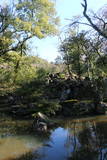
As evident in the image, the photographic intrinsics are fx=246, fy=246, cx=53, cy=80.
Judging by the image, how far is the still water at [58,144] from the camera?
8.91 metres

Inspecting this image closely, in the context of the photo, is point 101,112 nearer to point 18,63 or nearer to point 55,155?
point 18,63

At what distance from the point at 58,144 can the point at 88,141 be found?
1.32 m

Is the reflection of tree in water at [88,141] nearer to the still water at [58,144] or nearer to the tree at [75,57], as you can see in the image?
the still water at [58,144]

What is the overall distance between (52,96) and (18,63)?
6.23 m

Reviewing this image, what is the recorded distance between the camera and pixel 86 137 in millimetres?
11297

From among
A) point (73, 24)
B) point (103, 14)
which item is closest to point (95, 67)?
point (103, 14)

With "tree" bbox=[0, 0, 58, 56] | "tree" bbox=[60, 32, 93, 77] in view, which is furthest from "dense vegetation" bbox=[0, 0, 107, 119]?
"tree" bbox=[60, 32, 93, 77]

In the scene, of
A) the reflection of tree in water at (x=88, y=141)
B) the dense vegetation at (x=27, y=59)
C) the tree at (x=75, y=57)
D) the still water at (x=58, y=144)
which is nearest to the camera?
the reflection of tree in water at (x=88, y=141)

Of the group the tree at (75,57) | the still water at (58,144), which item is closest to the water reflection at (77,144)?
the still water at (58,144)

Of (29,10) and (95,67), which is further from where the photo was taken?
(95,67)

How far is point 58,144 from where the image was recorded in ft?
34.2

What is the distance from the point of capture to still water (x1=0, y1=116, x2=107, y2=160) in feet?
29.2

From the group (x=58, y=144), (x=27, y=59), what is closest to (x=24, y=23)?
(x=27, y=59)

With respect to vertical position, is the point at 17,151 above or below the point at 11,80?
below
